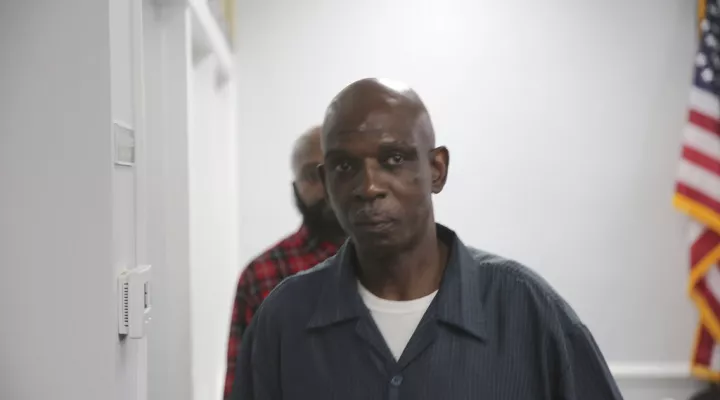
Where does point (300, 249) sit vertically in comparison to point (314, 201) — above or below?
below

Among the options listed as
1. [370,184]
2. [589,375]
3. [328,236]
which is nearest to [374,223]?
[370,184]

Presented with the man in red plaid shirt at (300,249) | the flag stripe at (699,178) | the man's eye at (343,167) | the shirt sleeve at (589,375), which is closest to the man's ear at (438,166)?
the man's eye at (343,167)

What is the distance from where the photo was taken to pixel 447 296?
0.88m

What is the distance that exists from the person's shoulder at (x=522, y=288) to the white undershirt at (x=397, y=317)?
7 cm

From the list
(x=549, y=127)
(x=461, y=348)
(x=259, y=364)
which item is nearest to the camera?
(x=461, y=348)

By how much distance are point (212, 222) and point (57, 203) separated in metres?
1.42

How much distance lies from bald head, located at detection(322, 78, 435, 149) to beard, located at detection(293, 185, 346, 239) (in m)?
0.85

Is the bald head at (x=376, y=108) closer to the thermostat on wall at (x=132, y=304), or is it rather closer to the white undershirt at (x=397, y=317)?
the white undershirt at (x=397, y=317)

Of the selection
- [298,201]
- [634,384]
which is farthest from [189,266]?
[634,384]

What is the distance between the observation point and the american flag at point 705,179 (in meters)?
2.68

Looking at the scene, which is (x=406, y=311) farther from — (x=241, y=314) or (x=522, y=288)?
(x=241, y=314)

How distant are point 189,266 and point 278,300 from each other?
2.83ft

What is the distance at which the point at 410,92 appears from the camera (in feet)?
3.01

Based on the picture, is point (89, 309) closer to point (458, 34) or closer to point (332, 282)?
point (332, 282)
